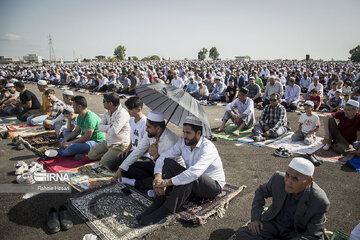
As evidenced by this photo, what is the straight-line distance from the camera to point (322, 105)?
938 centimetres

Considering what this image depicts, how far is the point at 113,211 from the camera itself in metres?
2.92

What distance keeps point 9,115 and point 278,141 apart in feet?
29.8

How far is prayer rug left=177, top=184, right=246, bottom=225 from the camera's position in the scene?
110 inches

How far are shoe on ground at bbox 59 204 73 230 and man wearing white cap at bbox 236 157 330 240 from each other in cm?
189

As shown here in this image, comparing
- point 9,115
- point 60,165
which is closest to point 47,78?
point 9,115

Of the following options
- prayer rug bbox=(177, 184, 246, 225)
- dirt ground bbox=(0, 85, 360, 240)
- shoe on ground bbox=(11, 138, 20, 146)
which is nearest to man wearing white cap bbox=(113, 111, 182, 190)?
prayer rug bbox=(177, 184, 246, 225)

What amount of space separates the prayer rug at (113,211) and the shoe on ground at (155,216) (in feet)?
0.17

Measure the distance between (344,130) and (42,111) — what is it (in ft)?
26.8

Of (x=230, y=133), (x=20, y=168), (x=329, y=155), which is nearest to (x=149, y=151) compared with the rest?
(x=20, y=168)

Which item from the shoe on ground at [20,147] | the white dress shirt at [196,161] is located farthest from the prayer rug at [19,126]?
the white dress shirt at [196,161]

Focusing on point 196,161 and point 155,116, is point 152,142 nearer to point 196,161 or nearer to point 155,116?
point 155,116

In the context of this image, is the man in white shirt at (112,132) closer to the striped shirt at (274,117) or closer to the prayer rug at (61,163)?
the prayer rug at (61,163)

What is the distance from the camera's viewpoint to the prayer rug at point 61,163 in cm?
423

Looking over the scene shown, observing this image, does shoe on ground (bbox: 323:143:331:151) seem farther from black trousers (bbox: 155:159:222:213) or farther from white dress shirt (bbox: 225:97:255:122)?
black trousers (bbox: 155:159:222:213)
